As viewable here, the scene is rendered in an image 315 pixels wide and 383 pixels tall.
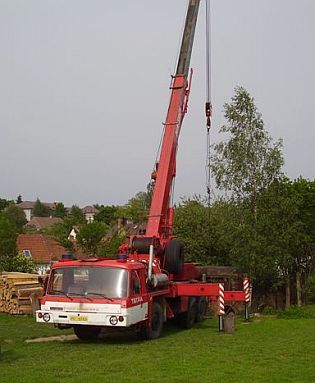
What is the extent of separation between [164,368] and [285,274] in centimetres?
1567

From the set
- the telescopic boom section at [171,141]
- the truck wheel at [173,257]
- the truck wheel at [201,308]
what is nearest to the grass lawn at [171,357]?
the truck wheel at [173,257]

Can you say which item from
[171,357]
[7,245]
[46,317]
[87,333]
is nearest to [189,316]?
[87,333]

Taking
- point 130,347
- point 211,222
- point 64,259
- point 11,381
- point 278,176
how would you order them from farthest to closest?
1. point 211,222
2. point 278,176
3. point 64,259
4. point 130,347
5. point 11,381

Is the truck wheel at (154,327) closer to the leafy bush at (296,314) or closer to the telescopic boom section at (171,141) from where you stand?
the telescopic boom section at (171,141)

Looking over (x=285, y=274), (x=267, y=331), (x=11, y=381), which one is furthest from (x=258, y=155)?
(x=11, y=381)

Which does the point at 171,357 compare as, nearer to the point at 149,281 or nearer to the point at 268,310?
the point at 149,281

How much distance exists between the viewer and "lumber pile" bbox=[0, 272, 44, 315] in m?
22.1

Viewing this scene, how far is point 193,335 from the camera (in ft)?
53.3

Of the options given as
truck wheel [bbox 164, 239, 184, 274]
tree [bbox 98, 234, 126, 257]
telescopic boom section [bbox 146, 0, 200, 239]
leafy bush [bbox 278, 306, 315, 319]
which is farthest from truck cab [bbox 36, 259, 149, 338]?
tree [bbox 98, 234, 126, 257]

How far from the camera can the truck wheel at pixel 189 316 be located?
18.2 meters

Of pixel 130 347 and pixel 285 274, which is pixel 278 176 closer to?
pixel 285 274

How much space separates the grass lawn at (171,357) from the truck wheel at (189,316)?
3.16 feet

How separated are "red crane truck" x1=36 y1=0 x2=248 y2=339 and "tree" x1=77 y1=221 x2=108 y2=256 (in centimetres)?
1503

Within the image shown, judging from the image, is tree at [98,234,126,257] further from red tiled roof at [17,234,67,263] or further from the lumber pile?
red tiled roof at [17,234,67,263]
